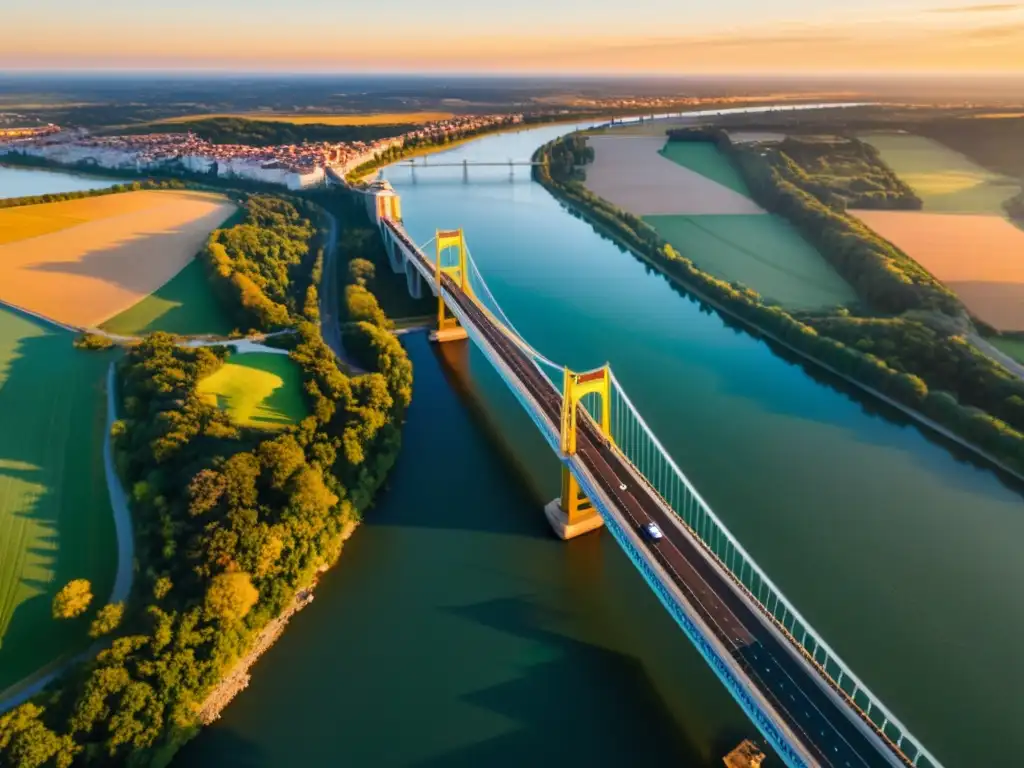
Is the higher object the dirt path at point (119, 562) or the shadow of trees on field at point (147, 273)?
the shadow of trees on field at point (147, 273)

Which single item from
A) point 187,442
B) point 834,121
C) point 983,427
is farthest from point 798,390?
point 834,121

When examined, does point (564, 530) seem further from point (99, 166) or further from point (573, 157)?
point (99, 166)

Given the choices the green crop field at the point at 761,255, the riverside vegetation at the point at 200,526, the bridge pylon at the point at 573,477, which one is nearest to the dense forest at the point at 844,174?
the green crop field at the point at 761,255

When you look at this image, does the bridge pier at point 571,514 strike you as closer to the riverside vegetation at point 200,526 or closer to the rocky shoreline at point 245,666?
the riverside vegetation at point 200,526

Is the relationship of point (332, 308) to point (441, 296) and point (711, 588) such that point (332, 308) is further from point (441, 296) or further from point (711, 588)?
point (711, 588)

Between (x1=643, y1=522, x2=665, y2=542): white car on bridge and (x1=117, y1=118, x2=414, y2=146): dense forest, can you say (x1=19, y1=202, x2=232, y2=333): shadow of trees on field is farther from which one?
(x1=117, y1=118, x2=414, y2=146): dense forest

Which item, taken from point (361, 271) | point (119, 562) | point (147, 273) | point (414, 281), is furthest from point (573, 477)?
point (147, 273)
